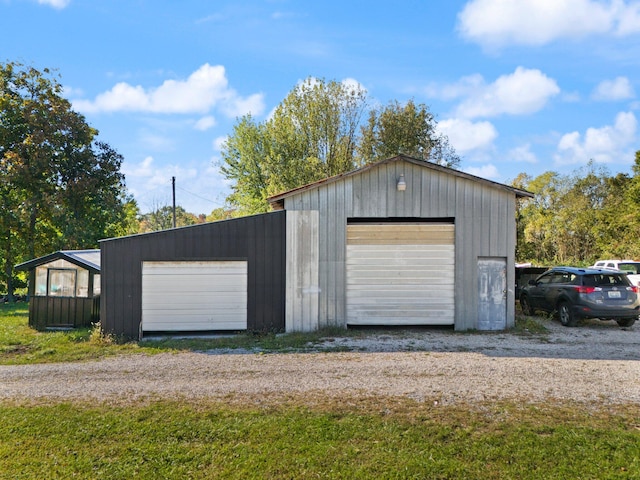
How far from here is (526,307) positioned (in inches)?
540

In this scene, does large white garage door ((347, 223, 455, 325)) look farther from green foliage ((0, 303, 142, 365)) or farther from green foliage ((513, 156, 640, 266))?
green foliage ((513, 156, 640, 266))

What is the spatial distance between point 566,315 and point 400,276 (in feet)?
15.2

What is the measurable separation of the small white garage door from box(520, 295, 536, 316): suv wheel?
887 centimetres

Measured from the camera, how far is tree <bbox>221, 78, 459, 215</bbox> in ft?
92.8

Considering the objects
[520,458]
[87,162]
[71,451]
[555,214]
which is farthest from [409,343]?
[555,214]

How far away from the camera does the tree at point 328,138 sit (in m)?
28.3

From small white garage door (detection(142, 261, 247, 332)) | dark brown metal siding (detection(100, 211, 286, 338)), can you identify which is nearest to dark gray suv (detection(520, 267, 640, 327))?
dark brown metal siding (detection(100, 211, 286, 338))

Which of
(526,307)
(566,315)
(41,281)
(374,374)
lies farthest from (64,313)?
(526,307)

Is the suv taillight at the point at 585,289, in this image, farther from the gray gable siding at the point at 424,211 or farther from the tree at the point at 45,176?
the tree at the point at 45,176

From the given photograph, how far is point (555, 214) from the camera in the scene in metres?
39.6

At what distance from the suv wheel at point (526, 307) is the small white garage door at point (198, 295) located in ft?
29.1

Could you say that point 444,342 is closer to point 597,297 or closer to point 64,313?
point 597,297

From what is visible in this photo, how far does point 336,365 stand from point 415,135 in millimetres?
23557

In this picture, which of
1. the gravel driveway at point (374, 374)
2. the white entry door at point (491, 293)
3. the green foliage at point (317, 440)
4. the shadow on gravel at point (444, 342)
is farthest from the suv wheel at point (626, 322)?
the green foliage at point (317, 440)
